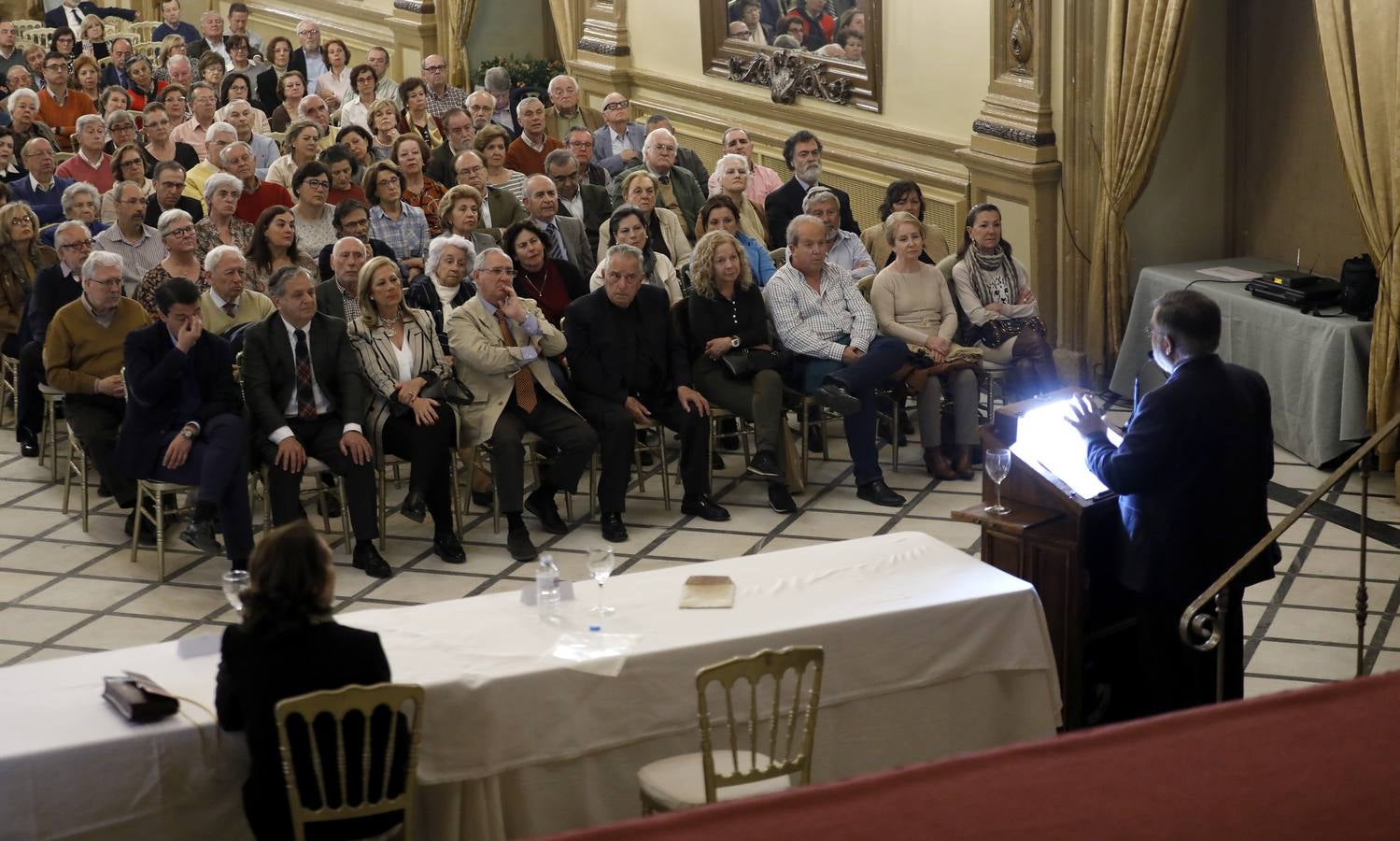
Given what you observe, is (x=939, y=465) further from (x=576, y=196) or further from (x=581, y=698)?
(x=581, y=698)

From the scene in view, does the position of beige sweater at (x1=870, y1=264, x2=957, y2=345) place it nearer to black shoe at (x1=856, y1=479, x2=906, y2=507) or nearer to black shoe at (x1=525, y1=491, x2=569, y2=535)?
black shoe at (x1=856, y1=479, x2=906, y2=507)

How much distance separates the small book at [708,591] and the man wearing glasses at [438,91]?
8.50m

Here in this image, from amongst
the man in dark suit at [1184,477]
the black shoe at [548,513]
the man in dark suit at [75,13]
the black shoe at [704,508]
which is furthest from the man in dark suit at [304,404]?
the man in dark suit at [75,13]

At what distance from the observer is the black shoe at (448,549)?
21.6 feet

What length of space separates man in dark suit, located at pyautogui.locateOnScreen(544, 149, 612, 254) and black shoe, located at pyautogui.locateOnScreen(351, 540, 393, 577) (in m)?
2.66

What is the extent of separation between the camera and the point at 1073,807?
2.66 metres

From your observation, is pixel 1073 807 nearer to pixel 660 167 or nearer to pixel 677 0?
pixel 660 167

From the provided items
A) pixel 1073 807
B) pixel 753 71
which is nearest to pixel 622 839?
pixel 1073 807

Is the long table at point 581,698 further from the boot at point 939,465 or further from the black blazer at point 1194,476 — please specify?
the boot at point 939,465

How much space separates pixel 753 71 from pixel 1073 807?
916cm

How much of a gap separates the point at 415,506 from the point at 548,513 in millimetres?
575

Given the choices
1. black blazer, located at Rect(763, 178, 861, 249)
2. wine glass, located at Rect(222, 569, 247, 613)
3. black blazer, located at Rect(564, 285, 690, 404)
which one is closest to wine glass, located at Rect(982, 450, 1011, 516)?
wine glass, located at Rect(222, 569, 247, 613)

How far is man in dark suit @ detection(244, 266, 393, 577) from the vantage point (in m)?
6.35

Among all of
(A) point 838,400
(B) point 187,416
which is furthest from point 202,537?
(A) point 838,400
